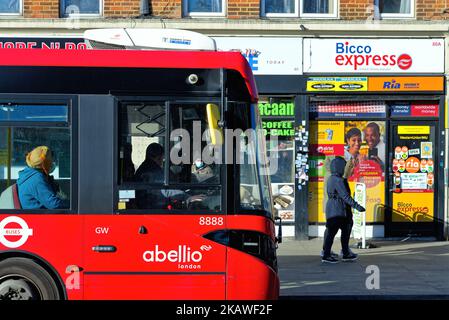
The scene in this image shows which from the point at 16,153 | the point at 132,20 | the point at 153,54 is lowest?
the point at 16,153

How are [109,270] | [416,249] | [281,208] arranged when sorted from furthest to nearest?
1. [281,208]
2. [416,249]
3. [109,270]

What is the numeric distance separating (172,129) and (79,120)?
2.98ft

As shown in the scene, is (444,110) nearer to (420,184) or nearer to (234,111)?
(420,184)

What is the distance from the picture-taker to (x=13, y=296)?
6254 mm

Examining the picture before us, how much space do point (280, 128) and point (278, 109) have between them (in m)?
0.40

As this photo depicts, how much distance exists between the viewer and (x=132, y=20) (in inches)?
519

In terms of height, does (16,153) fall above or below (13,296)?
above

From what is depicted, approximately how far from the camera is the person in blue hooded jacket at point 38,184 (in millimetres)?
6250

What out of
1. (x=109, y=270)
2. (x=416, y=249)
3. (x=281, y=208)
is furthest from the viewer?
(x=281, y=208)

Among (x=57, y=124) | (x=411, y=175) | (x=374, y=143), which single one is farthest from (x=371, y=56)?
(x=57, y=124)

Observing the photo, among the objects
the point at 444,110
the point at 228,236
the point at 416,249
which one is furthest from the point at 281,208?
the point at 228,236

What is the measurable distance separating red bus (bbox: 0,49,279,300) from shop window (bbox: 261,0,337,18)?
24.9 feet

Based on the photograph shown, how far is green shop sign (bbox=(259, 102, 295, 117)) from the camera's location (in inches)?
527

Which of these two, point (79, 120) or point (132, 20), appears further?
point (132, 20)
